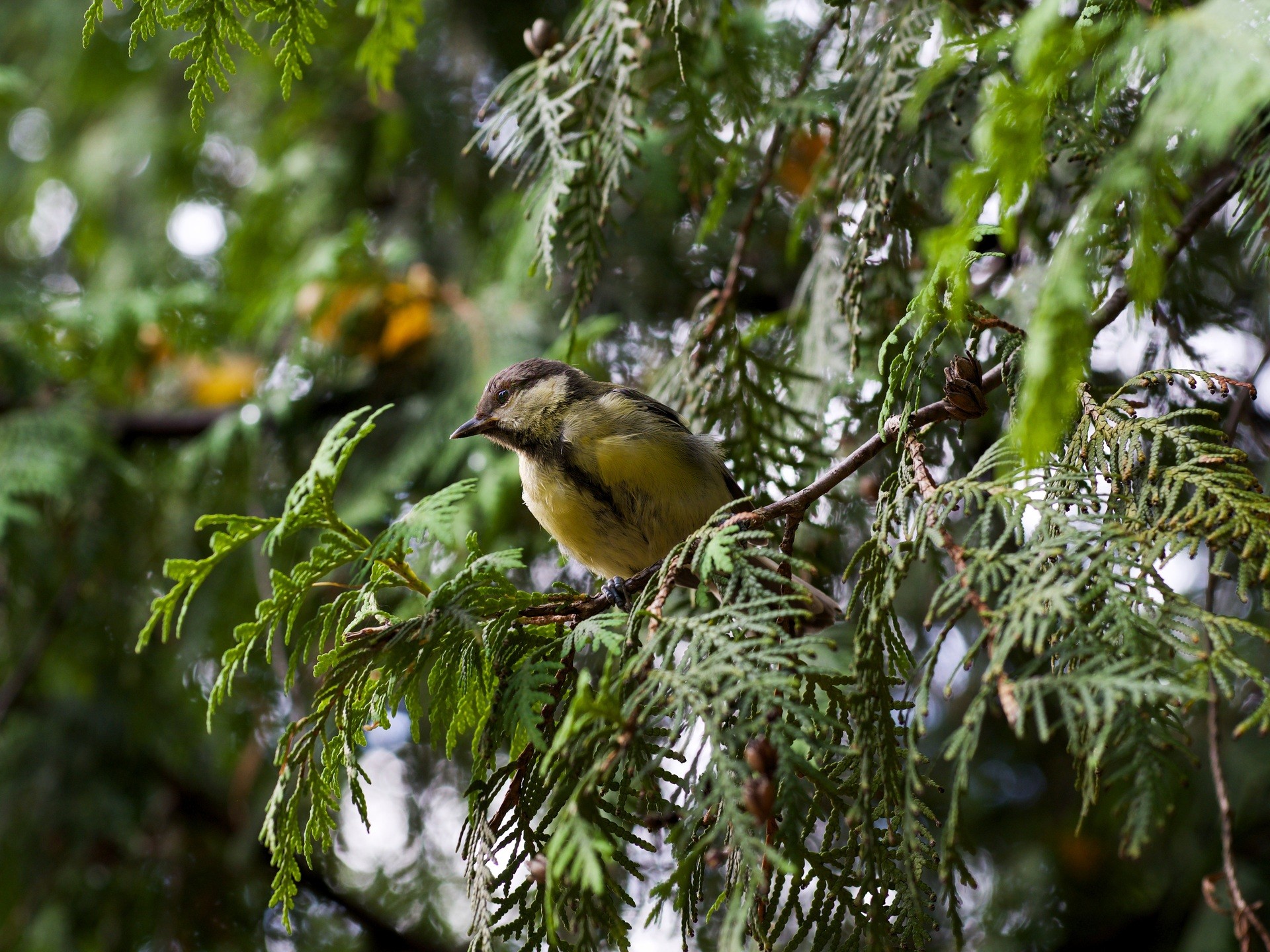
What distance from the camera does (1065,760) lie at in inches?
171

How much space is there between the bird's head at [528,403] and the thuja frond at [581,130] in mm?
589

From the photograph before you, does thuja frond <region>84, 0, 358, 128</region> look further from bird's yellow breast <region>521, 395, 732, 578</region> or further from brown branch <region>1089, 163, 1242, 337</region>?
brown branch <region>1089, 163, 1242, 337</region>

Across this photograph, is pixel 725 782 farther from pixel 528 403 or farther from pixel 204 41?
pixel 528 403

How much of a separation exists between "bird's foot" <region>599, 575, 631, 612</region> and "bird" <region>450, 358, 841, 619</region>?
0.74 metres

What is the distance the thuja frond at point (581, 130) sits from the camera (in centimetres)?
267

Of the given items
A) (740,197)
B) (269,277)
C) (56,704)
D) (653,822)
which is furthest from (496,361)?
(56,704)

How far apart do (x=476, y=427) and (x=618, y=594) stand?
1431mm

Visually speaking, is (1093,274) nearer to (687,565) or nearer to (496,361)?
(687,565)

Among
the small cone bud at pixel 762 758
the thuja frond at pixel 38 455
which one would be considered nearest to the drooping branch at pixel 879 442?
Result: the small cone bud at pixel 762 758

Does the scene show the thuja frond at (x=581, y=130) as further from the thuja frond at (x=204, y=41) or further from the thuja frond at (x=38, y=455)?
the thuja frond at (x=38, y=455)

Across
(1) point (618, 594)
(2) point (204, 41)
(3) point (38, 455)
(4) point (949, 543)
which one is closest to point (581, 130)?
(2) point (204, 41)

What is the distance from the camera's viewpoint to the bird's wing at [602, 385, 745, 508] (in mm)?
3461

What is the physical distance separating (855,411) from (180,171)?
Result: 4759 millimetres

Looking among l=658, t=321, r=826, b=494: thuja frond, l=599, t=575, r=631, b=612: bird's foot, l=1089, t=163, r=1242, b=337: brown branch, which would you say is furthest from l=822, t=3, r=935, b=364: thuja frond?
l=599, t=575, r=631, b=612: bird's foot
